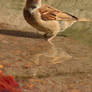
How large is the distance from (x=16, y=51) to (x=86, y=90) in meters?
1.23

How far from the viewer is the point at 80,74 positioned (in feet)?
11.5

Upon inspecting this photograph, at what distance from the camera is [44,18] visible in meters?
4.61

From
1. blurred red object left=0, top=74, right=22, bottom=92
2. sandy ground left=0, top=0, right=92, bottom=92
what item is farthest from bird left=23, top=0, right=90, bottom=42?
blurred red object left=0, top=74, right=22, bottom=92

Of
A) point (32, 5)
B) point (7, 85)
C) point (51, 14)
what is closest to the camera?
point (7, 85)

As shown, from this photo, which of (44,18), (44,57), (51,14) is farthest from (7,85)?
(51,14)

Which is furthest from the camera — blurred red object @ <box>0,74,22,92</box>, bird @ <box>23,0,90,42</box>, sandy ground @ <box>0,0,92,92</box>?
bird @ <box>23,0,90,42</box>

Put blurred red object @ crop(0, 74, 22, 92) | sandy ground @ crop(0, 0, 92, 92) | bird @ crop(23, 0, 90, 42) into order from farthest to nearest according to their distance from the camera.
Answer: bird @ crop(23, 0, 90, 42)
sandy ground @ crop(0, 0, 92, 92)
blurred red object @ crop(0, 74, 22, 92)

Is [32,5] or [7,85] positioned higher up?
[32,5]

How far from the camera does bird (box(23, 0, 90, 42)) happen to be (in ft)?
14.9

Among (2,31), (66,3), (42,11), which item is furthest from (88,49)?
(66,3)

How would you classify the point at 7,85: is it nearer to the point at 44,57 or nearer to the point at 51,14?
the point at 44,57

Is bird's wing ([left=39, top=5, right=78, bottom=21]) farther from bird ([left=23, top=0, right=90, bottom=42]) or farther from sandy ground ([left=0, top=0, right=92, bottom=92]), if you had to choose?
sandy ground ([left=0, top=0, right=92, bottom=92])

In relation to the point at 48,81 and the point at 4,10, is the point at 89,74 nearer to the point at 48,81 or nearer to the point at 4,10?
the point at 48,81

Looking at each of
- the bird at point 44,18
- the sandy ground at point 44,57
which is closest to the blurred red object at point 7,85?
the sandy ground at point 44,57
